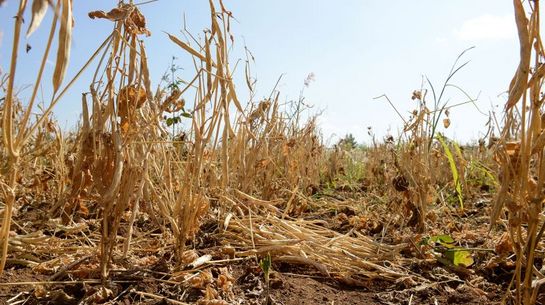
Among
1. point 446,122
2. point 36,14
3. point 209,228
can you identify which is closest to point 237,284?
point 209,228

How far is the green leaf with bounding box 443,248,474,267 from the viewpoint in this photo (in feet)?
5.83

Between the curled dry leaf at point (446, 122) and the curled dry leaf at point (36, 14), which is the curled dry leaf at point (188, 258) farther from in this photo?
the curled dry leaf at point (446, 122)

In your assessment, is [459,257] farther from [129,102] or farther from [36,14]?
[36,14]

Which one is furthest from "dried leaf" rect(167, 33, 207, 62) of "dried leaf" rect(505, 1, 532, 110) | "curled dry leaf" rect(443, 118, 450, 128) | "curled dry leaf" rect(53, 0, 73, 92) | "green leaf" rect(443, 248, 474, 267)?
"curled dry leaf" rect(443, 118, 450, 128)

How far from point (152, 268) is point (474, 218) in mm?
2281

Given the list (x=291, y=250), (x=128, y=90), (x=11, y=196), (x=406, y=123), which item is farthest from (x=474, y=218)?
(x=11, y=196)

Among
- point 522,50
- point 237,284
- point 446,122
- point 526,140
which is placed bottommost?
point 237,284

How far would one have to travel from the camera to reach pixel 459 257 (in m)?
1.78

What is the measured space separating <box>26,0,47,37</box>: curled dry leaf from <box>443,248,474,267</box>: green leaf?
5.47 ft

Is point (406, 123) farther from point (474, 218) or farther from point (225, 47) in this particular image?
point (225, 47)

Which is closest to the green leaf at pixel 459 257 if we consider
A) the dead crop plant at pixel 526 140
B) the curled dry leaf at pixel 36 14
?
the dead crop plant at pixel 526 140

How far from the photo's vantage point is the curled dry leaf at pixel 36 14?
0.56m

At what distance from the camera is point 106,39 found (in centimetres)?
112

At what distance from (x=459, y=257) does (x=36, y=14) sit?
170cm
